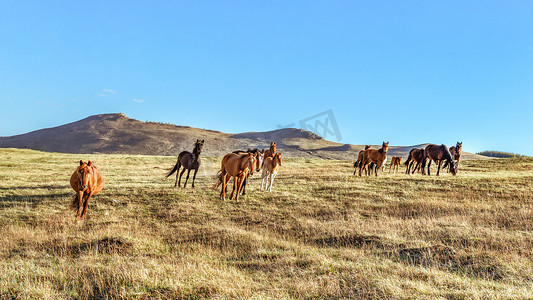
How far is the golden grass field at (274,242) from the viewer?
6121mm

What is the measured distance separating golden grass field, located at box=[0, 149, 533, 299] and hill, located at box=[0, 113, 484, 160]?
161 ft

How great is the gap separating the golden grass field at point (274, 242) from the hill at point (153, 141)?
161ft

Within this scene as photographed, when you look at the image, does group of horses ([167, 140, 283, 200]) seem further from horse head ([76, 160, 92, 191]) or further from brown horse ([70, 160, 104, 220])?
horse head ([76, 160, 92, 191])

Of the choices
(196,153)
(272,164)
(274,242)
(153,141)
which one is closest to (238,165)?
(272,164)

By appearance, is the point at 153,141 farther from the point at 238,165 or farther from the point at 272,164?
the point at 238,165

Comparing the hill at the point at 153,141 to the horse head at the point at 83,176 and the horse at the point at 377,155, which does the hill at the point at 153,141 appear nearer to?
the horse at the point at 377,155

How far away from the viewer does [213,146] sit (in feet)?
245

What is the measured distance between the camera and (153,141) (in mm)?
81125

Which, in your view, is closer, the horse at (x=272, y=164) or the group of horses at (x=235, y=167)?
the group of horses at (x=235, y=167)

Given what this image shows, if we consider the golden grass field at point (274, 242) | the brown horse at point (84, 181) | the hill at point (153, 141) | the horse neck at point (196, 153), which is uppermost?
the hill at point (153, 141)

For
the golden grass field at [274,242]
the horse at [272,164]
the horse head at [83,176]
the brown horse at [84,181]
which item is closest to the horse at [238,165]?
the golden grass field at [274,242]

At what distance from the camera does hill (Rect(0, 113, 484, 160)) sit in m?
72.2

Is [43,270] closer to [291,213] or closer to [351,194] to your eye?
[291,213]

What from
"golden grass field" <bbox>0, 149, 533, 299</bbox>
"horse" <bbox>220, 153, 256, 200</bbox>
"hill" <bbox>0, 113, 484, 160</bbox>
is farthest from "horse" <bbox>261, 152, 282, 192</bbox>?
"hill" <bbox>0, 113, 484, 160</bbox>
